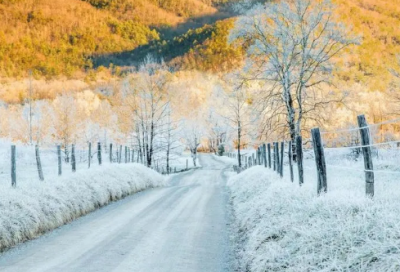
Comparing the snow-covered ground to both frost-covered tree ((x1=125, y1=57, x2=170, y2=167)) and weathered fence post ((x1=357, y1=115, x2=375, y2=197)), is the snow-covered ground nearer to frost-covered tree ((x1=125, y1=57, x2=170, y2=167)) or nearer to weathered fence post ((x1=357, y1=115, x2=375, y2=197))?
weathered fence post ((x1=357, y1=115, x2=375, y2=197))

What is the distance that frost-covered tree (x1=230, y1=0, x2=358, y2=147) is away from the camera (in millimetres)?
19969

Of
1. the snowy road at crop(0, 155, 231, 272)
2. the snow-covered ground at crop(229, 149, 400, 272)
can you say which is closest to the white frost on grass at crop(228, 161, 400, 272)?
the snow-covered ground at crop(229, 149, 400, 272)

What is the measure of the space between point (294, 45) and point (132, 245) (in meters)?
16.3

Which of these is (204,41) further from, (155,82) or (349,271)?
(349,271)

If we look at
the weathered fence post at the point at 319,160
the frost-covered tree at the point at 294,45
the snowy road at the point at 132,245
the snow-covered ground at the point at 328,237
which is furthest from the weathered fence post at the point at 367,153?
the frost-covered tree at the point at 294,45

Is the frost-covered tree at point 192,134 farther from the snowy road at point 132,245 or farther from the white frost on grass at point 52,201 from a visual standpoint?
the snowy road at point 132,245

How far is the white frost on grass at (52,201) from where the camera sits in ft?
27.2

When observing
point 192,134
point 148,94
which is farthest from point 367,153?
point 192,134

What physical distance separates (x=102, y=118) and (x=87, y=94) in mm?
33794

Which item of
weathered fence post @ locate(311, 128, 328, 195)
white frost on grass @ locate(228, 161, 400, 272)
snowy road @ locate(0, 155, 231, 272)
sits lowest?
snowy road @ locate(0, 155, 231, 272)

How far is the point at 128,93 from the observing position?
115 feet

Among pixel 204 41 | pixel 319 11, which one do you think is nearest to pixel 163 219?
pixel 319 11

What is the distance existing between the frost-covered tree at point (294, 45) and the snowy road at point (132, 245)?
11.0 m

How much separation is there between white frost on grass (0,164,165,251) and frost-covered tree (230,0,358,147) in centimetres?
1055
